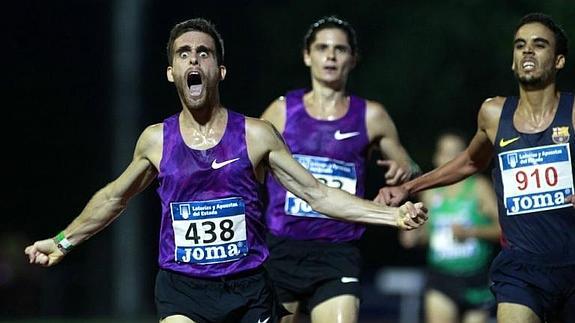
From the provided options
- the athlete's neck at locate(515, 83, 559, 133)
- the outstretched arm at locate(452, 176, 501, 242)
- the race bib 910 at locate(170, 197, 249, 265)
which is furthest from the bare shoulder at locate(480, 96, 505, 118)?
the outstretched arm at locate(452, 176, 501, 242)

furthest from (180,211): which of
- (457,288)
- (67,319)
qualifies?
(67,319)

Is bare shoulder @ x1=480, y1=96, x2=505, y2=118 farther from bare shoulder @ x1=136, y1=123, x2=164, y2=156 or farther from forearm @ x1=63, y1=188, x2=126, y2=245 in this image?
forearm @ x1=63, y1=188, x2=126, y2=245

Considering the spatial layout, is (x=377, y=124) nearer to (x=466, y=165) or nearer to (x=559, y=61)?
(x=466, y=165)

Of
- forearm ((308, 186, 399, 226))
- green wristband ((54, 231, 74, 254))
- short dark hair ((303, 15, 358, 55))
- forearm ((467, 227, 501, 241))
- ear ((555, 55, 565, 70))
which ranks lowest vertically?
green wristband ((54, 231, 74, 254))

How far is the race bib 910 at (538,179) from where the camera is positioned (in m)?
7.99

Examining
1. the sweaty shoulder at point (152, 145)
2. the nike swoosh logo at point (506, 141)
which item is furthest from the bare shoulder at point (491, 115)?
the sweaty shoulder at point (152, 145)

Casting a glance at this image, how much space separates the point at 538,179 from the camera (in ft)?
26.3

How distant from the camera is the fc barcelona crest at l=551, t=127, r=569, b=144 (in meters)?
8.02

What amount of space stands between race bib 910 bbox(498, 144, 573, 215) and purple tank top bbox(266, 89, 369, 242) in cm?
123

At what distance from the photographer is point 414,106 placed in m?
24.5

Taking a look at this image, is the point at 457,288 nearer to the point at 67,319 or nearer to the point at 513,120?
the point at 513,120

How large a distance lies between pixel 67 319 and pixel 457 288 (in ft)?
31.7

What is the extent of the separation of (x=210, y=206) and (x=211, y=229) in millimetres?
121

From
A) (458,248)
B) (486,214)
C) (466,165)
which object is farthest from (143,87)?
(466,165)
